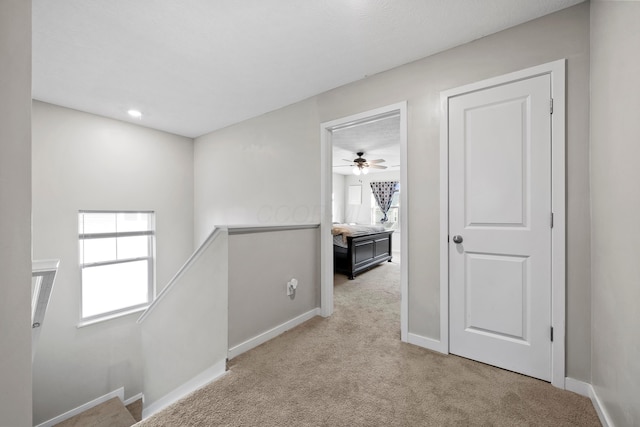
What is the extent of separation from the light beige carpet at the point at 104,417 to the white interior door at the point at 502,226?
3.98 meters

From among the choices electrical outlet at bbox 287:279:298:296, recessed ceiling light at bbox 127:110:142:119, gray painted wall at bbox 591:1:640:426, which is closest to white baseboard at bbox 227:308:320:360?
electrical outlet at bbox 287:279:298:296

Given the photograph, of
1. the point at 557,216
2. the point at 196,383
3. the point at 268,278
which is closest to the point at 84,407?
the point at 196,383

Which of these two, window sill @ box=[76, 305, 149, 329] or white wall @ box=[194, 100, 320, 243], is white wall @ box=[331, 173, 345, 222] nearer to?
white wall @ box=[194, 100, 320, 243]

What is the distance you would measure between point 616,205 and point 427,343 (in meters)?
1.49

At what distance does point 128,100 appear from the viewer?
299cm

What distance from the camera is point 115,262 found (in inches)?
150

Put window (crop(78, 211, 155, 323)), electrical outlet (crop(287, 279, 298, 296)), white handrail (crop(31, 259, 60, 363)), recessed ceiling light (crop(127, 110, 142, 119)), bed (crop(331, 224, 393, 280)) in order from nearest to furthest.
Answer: white handrail (crop(31, 259, 60, 363)), electrical outlet (crop(287, 279, 298, 296)), recessed ceiling light (crop(127, 110, 142, 119)), window (crop(78, 211, 155, 323)), bed (crop(331, 224, 393, 280))

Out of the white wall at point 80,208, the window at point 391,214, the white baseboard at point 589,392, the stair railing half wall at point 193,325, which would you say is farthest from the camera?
the window at point 391,214

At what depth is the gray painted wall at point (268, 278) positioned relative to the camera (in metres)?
2.01

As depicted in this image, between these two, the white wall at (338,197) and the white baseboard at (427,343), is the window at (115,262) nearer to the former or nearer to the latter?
the white baseboard at (427,343)

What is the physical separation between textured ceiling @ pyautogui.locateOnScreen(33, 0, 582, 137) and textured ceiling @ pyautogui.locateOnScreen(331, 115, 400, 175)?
998 millimetres

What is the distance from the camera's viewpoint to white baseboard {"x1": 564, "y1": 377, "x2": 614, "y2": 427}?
1.33 meters

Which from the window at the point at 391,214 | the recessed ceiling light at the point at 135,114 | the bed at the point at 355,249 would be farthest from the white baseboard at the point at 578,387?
the window at the point at 391,214

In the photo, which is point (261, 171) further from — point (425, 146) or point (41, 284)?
A: point (41, 284)
